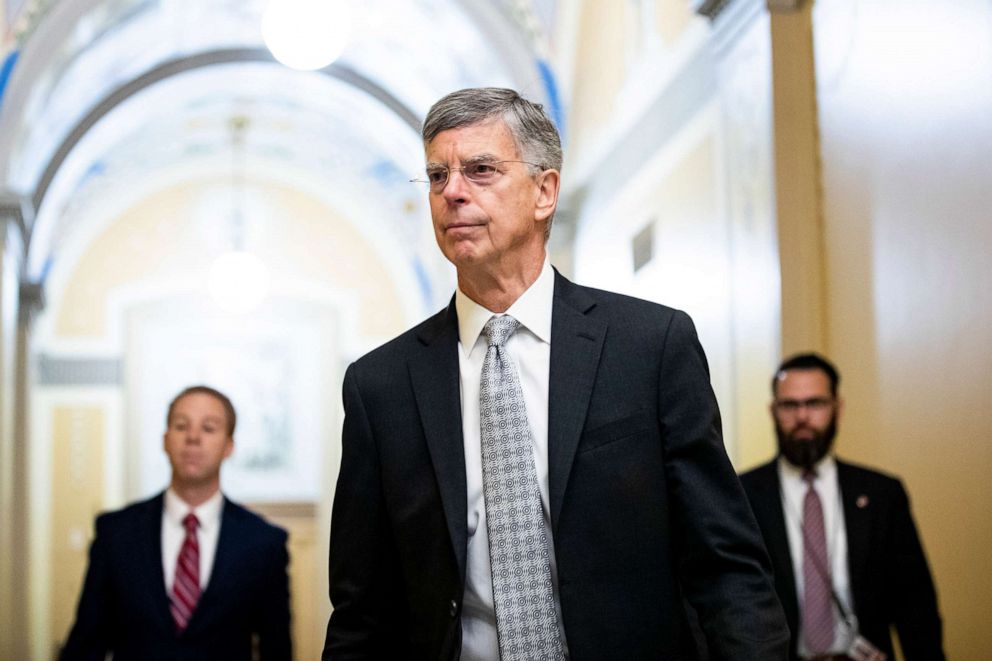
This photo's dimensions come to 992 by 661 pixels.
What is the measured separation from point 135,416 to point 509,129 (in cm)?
1791

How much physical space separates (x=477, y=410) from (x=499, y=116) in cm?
57

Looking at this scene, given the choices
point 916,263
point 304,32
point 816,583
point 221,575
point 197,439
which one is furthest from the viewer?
point 304,32

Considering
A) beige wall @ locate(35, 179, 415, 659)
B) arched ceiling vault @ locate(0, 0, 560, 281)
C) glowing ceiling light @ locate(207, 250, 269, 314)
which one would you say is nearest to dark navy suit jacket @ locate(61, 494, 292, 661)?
arched ceiling vault @ locate(0, 0, 560, 281)

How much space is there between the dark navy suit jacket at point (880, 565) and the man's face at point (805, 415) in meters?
0.19

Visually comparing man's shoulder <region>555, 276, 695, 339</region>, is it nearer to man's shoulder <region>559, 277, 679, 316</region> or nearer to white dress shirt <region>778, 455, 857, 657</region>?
man's shoulder <region>559, 277, 679, 316</region>

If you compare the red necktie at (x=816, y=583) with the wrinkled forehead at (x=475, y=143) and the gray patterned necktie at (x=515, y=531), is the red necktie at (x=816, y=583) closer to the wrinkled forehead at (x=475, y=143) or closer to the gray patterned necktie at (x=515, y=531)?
the gray patterned necktie at (x=515, y=531)

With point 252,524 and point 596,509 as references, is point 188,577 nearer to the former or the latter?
point 252,524

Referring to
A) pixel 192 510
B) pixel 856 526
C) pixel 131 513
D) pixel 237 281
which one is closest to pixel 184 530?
pixel 192 510

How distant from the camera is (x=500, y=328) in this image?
290 cm

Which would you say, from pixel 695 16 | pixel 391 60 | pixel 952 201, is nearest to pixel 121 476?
→ pixel 391 60

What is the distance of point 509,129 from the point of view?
2.84m

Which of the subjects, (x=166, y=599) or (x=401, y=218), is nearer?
(x=166, y=599)

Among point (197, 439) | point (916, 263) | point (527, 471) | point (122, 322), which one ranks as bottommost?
point (527, 471)

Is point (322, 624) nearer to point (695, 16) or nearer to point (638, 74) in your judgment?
point (638, 74)
